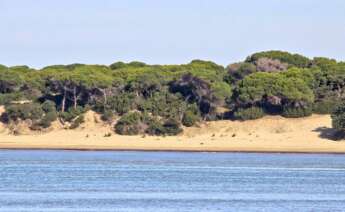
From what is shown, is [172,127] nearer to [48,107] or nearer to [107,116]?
[107,116]

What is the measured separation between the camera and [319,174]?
73562mm

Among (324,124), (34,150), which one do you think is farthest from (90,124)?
(324,124)

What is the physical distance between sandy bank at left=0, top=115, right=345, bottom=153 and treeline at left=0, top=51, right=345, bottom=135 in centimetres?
115

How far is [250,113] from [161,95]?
339 inches

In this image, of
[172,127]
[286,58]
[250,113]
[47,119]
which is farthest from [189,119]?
[286,58]

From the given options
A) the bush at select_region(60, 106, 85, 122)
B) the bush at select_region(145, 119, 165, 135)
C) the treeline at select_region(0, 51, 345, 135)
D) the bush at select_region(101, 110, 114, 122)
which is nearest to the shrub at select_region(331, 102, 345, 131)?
the treeline at select_region(0, 51, 345, 135)

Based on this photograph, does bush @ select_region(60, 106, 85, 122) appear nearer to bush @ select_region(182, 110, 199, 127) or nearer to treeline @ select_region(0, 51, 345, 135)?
treeline @ select_region(0, 51, 345, 135)

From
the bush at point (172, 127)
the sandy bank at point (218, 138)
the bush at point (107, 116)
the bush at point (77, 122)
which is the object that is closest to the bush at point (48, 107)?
the bush at point (77, 122)

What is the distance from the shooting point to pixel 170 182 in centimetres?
6575

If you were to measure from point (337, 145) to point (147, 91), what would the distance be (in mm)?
23105

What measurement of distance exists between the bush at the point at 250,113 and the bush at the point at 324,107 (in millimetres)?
4552

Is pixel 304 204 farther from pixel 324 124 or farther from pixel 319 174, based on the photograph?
pixel 324 124

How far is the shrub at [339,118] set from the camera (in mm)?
98375

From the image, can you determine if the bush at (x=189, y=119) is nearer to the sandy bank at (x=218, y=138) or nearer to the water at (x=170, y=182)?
the sandy bank at (x=218, y=138)
